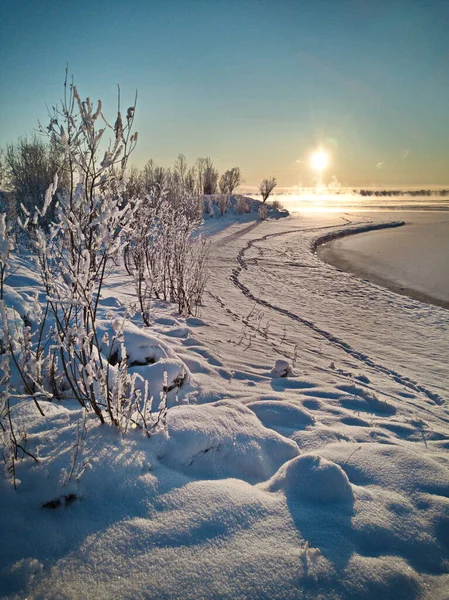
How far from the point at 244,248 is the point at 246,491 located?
1420 centimetres

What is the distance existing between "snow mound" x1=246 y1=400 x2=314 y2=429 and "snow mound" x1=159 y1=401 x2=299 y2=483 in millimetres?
412

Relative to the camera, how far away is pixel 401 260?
13.3 m

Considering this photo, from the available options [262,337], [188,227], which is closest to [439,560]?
[262,337]

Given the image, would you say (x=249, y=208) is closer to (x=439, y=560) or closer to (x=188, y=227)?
(x=188, y=227)

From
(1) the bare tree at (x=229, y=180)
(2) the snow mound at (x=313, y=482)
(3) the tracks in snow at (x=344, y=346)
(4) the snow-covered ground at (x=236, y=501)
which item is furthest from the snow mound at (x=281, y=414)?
(1) the bare tree at (x=229, y=180)

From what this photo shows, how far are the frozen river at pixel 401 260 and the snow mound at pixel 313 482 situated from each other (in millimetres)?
8241

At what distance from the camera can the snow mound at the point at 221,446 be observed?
1828mm

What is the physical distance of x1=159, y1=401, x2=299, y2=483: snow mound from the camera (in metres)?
1.83

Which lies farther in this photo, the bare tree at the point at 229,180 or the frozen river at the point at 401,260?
the bare tree at the point at 229,180

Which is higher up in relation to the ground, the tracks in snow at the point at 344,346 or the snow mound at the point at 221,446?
the snow mound at the point at 221,446

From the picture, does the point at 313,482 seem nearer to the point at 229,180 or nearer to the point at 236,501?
the point at 236,501

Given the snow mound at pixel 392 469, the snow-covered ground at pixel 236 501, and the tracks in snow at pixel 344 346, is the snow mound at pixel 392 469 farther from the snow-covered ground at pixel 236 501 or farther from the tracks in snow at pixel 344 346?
the tracks in snow at pixel 344 346

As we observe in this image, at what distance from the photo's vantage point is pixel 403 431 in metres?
2.94

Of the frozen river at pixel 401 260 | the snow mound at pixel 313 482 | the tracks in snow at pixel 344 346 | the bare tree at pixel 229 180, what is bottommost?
the tracks in snow at pixel 344 346
